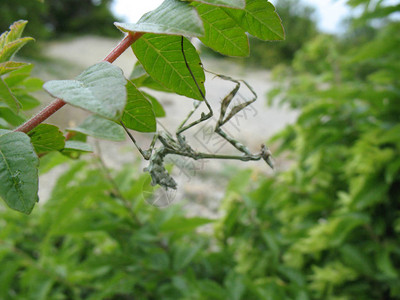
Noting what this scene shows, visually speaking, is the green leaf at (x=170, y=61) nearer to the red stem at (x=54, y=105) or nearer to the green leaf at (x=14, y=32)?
the red stem at (x=54, y=105)

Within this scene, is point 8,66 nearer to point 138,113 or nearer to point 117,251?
point 138,113

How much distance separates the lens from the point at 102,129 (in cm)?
43

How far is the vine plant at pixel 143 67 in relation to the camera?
23 centimetres

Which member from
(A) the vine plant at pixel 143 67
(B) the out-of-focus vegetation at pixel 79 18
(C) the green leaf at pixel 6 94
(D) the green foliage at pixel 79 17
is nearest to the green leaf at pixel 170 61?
(A) the vine plant at pixel 143 67

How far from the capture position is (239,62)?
8.58m

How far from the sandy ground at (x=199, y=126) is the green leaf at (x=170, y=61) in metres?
0.07

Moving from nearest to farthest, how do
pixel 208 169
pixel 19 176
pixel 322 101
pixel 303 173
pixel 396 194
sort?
1. pixel 19 176
2. pixel 396 194
3. pixel 322 101
4. pixel 303 173
5. pixel 208 169

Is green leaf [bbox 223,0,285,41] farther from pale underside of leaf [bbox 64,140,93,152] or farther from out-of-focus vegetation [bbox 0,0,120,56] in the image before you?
out-of-focus vegetation [bbox 0,0,120,56]

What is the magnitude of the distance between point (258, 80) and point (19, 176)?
7.06m

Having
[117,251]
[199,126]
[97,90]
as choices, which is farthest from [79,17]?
[97,90]

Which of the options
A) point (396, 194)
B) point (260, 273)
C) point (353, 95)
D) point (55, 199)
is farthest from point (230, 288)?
point (353, 95)

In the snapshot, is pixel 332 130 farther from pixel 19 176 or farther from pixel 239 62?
pixel 239 62

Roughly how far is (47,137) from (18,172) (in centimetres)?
8

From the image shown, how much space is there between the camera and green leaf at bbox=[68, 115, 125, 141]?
1.33 ft
